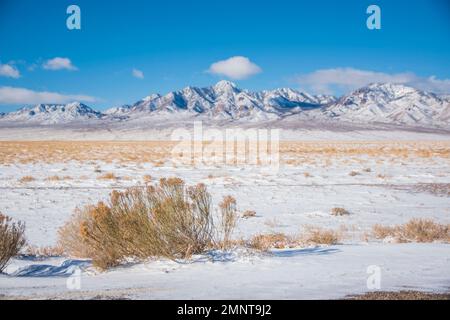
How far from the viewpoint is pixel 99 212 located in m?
5.73

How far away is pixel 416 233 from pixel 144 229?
5.35m

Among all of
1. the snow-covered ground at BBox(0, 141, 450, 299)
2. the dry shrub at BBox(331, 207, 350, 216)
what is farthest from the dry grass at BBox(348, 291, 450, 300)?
the dry shrub at BBox(331, 207, 350, 216)

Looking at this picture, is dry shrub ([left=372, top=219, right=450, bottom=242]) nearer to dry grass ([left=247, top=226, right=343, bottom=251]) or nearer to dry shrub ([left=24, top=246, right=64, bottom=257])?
dry grass ([left=247, top=226, right=343, bottom=251])

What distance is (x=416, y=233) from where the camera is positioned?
27.2 ft

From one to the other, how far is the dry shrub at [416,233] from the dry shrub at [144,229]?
3679mm

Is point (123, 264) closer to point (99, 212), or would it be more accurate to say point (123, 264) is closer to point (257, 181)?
point (99, 212)

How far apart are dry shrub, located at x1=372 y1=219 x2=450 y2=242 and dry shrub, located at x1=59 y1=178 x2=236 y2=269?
368cm

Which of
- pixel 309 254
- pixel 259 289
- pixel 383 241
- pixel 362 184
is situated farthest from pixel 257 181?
pixel 259 289

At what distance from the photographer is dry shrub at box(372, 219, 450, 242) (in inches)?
320

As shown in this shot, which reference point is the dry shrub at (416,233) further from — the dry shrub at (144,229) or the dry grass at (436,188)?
the dry grass at (436,188)

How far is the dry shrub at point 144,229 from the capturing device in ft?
19.2

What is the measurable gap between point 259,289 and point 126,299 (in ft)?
4.44

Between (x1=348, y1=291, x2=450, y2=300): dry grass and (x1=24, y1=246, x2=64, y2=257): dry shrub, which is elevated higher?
(x1=348, y1=291, x2=450, y2=300): dry grass

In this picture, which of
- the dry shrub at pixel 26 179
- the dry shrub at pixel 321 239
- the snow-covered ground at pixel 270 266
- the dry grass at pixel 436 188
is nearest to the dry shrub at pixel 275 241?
the dry shrub at pixel 321 239
